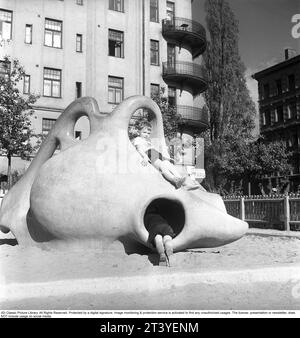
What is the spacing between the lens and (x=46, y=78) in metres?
25.4

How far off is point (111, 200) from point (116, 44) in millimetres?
21477

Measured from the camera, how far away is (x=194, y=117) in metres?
26.6

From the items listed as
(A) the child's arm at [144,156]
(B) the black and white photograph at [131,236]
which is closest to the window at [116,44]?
(B) the black and white photograph at [131,236]

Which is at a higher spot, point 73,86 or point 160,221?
point 73,86

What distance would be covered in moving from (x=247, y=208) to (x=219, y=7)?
755 cm

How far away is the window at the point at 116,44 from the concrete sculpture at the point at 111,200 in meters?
20.0

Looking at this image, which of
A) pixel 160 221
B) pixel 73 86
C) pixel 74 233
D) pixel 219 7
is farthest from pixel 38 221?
pixel 73 86

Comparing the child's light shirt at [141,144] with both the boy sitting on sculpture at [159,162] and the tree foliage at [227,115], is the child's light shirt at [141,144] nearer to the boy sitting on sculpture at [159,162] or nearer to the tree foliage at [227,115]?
the boy sitting on sculpture at [159,162]

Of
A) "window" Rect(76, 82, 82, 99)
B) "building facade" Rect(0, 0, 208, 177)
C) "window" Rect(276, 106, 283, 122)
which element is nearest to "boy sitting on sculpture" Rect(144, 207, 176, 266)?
"building facade" Rect(0, 0, 208, 177)

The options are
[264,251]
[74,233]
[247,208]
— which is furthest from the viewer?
[247,208]

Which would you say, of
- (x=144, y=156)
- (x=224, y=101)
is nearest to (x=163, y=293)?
(x=144, y=156)

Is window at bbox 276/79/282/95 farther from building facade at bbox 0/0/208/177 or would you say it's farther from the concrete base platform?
the concrete base platform

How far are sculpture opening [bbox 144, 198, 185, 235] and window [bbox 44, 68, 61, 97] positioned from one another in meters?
20.0

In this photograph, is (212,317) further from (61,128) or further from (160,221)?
(61,128)
